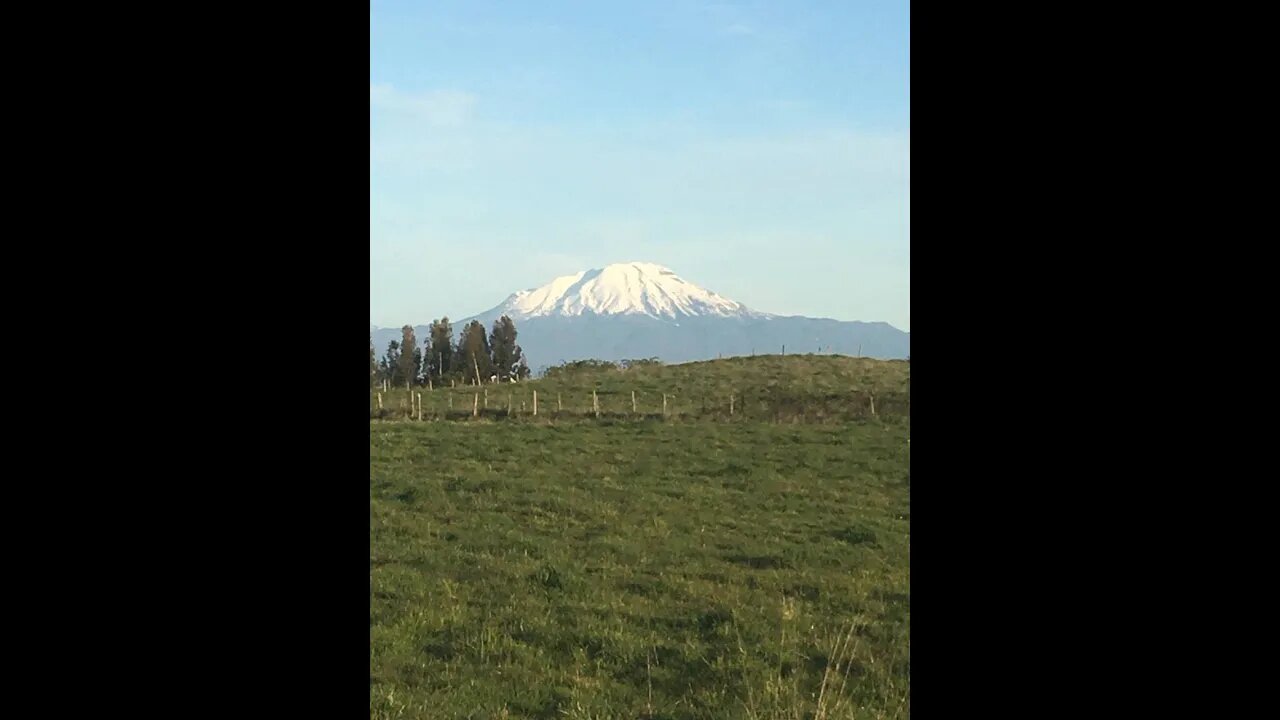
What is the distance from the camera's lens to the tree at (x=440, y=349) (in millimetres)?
66562

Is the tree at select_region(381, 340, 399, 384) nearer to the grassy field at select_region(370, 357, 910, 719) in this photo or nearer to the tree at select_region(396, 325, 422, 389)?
the tree at select_region(396, 325, 422, 389)

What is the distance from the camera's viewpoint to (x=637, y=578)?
11.2 metres

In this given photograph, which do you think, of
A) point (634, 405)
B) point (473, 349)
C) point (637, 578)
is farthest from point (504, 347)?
point (637, 578)

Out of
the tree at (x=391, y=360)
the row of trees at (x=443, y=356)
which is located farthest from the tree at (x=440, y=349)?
the tree at (x=391, y=360)

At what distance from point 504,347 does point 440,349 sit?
8794 mm

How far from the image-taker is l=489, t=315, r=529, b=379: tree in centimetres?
7369

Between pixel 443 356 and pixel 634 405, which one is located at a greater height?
pixel 443 356

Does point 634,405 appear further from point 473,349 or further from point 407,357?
point 407,357

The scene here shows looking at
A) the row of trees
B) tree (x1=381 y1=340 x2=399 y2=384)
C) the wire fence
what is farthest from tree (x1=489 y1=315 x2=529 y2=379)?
the wire fence
